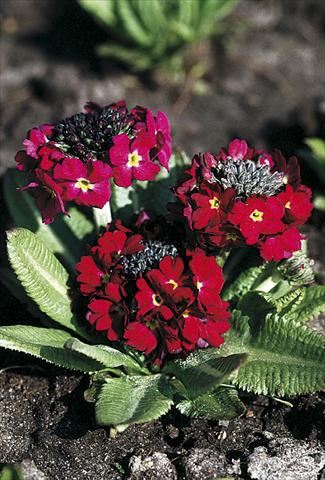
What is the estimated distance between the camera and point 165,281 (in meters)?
3.26

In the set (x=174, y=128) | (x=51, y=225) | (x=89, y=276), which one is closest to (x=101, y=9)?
(x=174, y=128)

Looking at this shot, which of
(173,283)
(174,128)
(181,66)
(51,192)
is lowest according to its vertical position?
(174,128)

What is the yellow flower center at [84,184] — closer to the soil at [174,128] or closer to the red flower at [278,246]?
the red flower at [278,246]

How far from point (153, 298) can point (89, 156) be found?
2.26 ft

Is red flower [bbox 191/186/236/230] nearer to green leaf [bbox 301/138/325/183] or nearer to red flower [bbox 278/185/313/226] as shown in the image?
red flower [bbox 278/185/313/226]

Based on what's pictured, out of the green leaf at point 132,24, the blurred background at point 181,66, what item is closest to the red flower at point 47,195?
the blurred background at point 181,66

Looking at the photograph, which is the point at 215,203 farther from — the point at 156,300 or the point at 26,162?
the point at 26,162

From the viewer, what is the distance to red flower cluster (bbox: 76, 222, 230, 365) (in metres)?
3.24

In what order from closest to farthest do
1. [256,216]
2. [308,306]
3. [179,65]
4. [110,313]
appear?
[256,216] → [110,313] → [308,306] → [179,65]

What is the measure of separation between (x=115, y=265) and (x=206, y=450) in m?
0.95

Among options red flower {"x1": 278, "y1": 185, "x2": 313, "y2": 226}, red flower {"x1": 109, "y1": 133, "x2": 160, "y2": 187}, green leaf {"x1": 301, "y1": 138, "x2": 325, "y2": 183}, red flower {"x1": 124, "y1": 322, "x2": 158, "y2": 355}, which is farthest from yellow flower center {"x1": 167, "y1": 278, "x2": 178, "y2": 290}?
green leaf {"x1": 301, "y1": 138, "x2": 325, "y2": 183}

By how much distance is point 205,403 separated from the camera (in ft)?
10.9

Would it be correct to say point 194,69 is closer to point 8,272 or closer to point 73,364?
point 8,272

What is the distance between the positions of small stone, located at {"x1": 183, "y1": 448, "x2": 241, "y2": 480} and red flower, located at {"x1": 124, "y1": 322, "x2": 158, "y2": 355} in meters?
0.54
